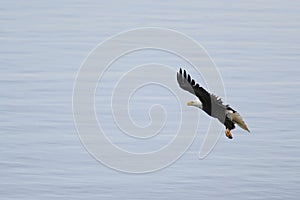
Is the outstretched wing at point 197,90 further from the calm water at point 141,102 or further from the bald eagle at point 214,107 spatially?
the calm water at point 141,102

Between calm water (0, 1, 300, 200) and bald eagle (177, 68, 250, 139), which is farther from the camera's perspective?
calm water (0, 1, 300, 200)

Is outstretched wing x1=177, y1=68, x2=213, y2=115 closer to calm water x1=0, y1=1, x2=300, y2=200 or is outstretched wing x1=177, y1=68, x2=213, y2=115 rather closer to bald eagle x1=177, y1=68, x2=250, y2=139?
bald eagle x1=177, y1=68, x2=250, y2=139

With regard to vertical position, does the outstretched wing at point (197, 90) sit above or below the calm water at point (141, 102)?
below

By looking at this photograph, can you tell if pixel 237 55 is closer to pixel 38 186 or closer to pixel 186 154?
pixel 186 154

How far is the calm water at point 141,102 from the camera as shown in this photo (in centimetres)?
1202

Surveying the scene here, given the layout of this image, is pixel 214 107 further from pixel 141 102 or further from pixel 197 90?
pixel 141 102

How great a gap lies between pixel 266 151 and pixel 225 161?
1.65 feet

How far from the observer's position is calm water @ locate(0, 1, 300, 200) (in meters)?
12.0

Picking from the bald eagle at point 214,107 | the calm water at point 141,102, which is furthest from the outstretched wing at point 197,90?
the calm water at point 141,102

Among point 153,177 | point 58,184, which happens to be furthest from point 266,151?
point 58,184

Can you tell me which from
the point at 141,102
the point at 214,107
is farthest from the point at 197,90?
the point at 141,102

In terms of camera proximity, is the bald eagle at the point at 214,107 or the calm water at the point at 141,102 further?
the calm water at the point at 141,102

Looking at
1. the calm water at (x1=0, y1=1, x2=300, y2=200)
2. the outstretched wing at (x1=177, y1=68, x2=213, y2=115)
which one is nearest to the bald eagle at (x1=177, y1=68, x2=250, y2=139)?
the outstretched wing at (x1=177, y1=68, x2=213, y2=115)

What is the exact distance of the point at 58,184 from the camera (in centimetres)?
1191
